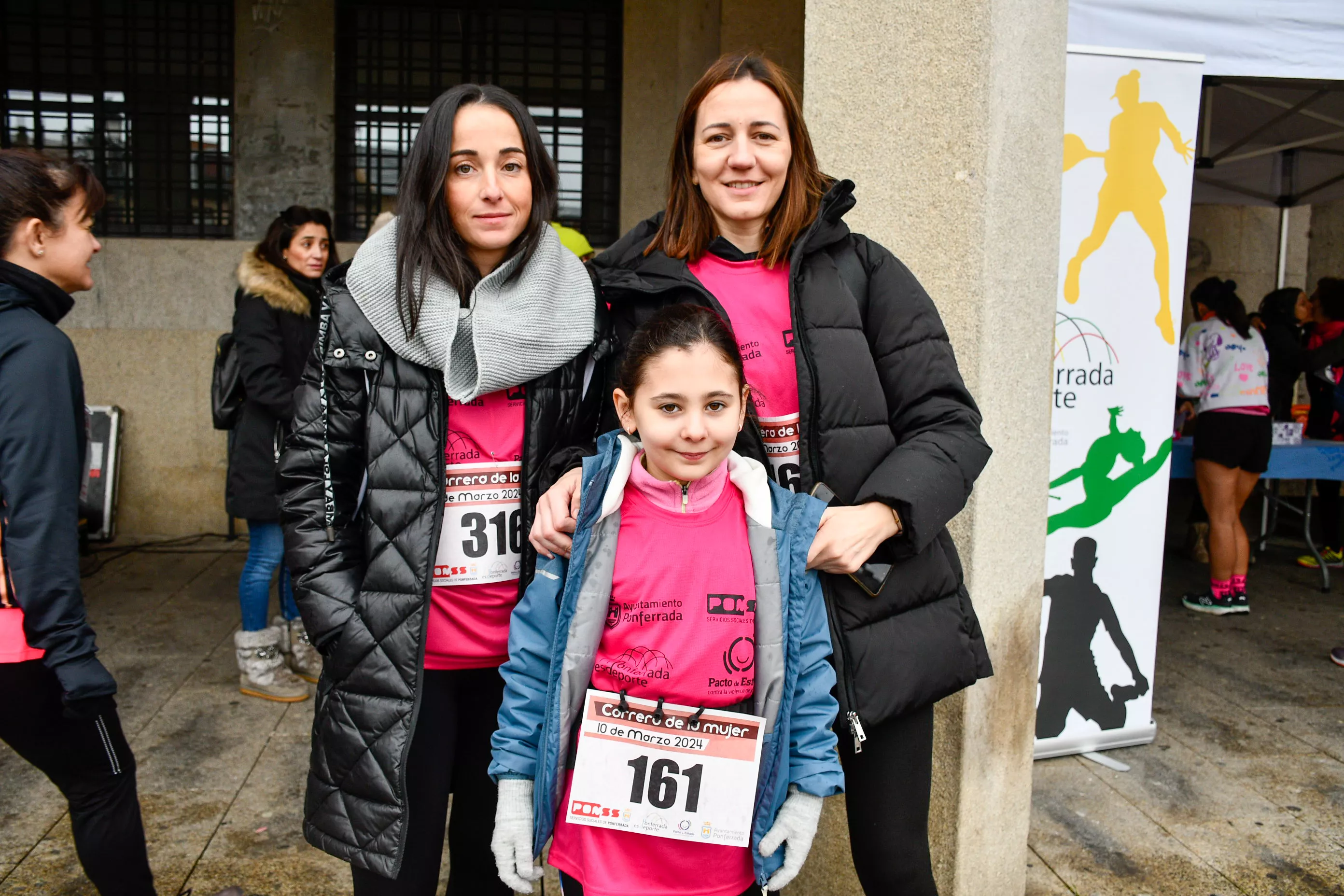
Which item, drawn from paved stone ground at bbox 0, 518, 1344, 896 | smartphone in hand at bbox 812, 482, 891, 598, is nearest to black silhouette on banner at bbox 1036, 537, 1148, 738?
paved stone ground at bbox 0, 518, 1344, 896

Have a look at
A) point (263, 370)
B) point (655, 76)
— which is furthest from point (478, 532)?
point (655, 76)

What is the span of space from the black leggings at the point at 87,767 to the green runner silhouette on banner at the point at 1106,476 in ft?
10.1

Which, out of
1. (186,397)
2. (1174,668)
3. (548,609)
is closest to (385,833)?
(548,609)

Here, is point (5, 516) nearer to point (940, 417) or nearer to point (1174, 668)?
point (940, 417)

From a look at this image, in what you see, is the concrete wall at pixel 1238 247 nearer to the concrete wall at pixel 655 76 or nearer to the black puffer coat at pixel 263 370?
the concrete wall at pixel 655 76

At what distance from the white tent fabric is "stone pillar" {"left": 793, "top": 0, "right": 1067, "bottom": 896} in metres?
1.23

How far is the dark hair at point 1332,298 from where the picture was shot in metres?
7.47

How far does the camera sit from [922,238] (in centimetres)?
261

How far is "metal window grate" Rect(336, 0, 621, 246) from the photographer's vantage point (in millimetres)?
7246

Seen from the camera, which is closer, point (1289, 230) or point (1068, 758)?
point (1068, 758)

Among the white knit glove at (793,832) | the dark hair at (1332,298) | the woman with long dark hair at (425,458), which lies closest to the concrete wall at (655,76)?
the dark hair at (1332,298)

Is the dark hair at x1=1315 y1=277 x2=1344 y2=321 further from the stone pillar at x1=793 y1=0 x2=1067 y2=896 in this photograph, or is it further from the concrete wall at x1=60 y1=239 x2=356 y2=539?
the concrete wall at x1=60 y1=239 x2=356 y2=539

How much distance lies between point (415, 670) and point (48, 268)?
52.1 inches

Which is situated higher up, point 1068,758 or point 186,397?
point 186,397
